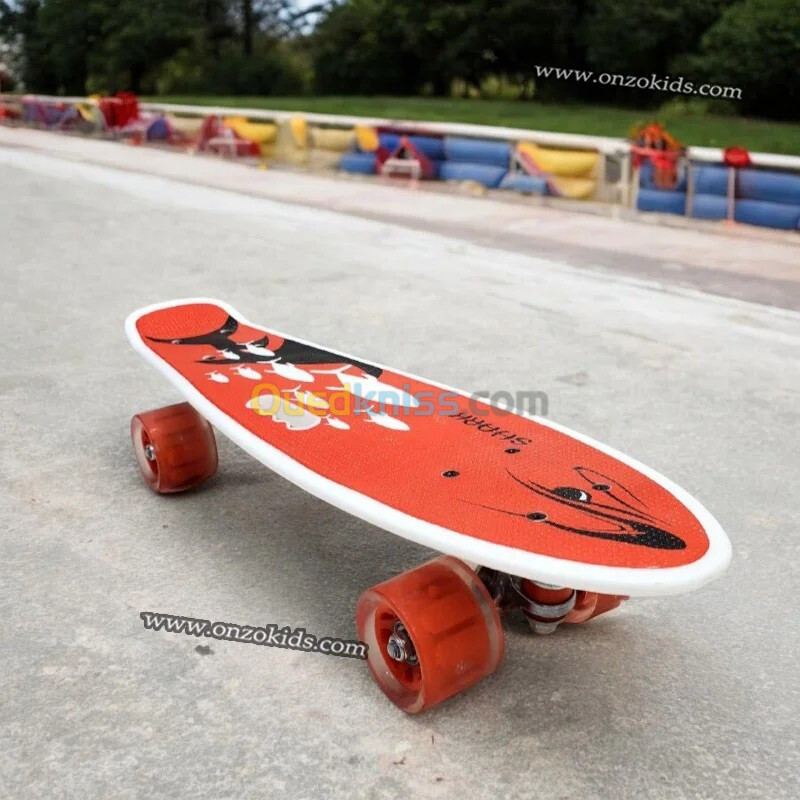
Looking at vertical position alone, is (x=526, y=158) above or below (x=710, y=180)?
above

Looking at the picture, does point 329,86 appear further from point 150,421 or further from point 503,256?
point 150,421

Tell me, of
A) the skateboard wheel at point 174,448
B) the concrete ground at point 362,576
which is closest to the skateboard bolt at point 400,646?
the concrete ground at point 362,576

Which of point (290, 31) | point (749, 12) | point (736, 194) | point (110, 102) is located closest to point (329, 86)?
point (290, 31)

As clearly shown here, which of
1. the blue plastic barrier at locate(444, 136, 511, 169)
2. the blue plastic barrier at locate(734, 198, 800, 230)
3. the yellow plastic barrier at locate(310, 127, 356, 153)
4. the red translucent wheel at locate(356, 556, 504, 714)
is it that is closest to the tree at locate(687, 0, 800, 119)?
the blue plastic barrier at locate(444, 136, 511, 169)

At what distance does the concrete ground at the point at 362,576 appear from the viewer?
2.40 meters

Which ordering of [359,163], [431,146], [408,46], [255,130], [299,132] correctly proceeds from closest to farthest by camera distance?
[431,146]
[359,163]
[299,132]
[255,130]
[408,46]

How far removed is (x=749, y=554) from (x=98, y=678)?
6.92 ft

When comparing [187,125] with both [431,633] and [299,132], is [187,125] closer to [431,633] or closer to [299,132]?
[299,132]

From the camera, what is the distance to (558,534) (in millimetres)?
2453

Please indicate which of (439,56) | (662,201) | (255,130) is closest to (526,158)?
(662,201)

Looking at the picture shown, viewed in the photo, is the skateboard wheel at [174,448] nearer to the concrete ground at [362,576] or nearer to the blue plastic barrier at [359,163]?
the concrete ground at [362,576]

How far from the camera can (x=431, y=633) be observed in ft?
8.16

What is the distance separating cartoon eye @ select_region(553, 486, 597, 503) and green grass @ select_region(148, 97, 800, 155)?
412 inches

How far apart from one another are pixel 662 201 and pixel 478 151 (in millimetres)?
2880
